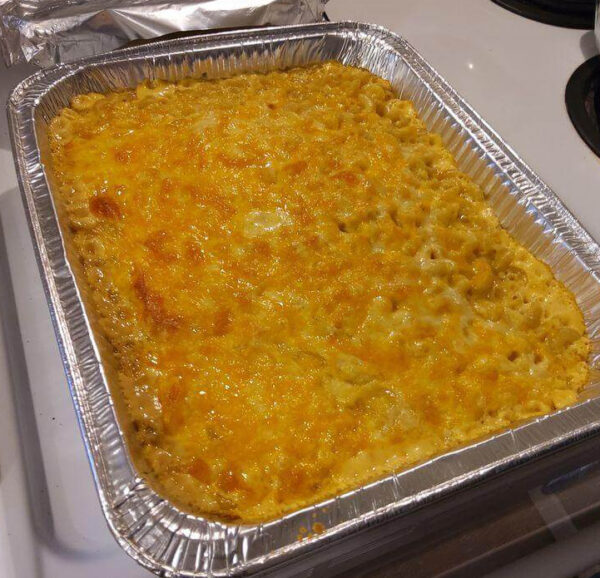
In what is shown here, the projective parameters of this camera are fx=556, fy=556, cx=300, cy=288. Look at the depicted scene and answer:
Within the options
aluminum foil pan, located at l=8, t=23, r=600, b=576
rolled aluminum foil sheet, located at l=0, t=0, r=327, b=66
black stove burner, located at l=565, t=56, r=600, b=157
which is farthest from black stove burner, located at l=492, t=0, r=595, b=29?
rolled aluminum foil sheet, located at l=0, t=0, r=327, b=66

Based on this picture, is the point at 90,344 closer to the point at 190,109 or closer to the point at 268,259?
the point at 268,259

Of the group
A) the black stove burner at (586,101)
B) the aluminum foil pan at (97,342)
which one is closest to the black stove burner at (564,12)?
the black stove burner at (586,101)

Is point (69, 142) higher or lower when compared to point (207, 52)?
lower

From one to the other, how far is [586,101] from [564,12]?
0.64 meters

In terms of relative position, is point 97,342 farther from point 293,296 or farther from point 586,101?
point 586,101

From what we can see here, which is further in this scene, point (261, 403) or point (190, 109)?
point (190, 109)

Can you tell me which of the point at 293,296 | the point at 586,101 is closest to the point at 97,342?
the point at 293,296

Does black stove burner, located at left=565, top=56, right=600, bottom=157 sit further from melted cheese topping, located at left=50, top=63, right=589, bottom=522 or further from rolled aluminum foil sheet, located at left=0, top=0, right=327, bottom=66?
rolled aluminum foil sheet, located at left=0, top=0, right=327, bottom=66

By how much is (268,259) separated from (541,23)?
194 centimetres

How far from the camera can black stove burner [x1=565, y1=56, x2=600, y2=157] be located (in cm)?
204

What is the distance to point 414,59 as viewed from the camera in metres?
2.08

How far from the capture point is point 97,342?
1294 mm

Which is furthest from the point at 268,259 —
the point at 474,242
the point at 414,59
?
the point at 414,59

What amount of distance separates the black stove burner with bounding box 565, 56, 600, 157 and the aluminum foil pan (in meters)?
0.46
